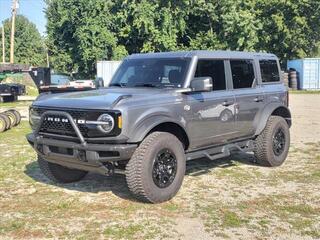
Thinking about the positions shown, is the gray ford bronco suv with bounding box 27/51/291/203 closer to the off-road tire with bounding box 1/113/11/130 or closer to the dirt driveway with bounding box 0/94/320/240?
the dirt driveway with bounding box 0/94/320/240

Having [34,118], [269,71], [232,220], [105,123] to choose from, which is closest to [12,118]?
[34,118]

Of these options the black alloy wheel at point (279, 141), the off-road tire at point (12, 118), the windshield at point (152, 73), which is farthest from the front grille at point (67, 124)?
the off-road tire at point (12, 118)

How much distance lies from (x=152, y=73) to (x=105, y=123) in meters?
1.76

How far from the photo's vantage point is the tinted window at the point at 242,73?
743cm

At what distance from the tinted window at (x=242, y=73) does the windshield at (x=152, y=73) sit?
1.04 m

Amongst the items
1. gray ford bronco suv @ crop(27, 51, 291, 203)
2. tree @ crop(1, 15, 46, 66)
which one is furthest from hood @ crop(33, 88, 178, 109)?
tree @ crop(1, 15, 46, 66)

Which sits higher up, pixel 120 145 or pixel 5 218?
pixel 120 145

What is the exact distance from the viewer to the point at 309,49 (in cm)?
3897

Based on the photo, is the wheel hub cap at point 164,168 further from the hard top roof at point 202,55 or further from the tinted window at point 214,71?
the hard top roof at point 202,55

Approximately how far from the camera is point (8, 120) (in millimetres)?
13125

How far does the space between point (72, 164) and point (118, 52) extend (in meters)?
26.5

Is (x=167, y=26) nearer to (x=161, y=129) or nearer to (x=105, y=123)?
(x=161, y=129)

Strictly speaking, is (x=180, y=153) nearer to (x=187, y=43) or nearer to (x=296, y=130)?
(x=296, y=130)

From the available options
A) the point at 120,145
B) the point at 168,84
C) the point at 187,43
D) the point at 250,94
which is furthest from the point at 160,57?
the point at 187,43
